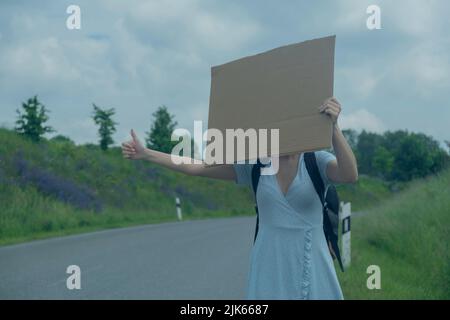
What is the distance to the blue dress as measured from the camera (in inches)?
123

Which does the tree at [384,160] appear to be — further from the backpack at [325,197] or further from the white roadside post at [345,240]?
the backpack at [325,197]

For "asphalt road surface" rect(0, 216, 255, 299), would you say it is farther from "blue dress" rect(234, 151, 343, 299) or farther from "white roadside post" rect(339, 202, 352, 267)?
"blue dress" rect(234, 151, 343, 299)

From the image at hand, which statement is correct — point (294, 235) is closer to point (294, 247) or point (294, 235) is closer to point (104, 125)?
point (294, 247)

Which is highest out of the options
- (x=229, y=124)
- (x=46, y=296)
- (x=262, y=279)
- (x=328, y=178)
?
(x=229, y=124)

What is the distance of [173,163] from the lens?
11.7 feet

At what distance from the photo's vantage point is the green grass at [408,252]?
24.9ft

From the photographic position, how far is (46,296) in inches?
313

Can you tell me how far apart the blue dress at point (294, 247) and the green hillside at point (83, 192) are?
12.1 meters

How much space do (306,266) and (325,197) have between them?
39cm

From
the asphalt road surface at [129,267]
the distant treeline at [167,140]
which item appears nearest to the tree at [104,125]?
the distant treeline at [167,140]
